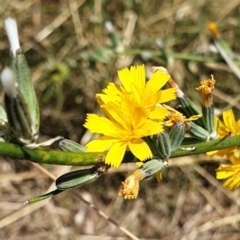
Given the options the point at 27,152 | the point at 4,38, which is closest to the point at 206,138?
the point at 27,152

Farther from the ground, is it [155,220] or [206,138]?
[206,138]

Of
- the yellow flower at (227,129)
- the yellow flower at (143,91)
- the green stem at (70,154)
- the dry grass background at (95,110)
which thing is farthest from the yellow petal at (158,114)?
the dry grass background at (95,110)

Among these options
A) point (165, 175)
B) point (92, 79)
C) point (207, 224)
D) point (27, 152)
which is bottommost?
point (207, 224)

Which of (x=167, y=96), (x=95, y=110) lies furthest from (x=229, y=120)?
(x=95, y=110)

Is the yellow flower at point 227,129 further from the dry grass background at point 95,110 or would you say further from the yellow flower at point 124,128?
the dry grass background at point 95,110

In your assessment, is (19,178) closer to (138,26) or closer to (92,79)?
(92,79)

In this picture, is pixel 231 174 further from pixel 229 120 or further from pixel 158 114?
pixel 158 114
